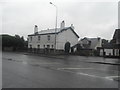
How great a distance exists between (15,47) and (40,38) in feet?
50.7

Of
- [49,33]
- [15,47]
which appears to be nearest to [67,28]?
[49,33]

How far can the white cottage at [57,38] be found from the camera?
55406mm

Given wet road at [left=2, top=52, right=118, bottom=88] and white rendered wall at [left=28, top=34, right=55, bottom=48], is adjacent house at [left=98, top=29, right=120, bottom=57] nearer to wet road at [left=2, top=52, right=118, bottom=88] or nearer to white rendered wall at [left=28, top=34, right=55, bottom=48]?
white rendered wall at [left=28, top=34, right=55, bottom=48]

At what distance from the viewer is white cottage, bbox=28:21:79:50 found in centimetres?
5541

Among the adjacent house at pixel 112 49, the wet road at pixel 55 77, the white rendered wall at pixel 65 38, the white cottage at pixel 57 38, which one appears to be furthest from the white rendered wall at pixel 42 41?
the wet road at pixel 55 77

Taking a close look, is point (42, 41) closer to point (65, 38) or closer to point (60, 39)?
point (60, 39)

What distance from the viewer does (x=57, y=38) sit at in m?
54.7

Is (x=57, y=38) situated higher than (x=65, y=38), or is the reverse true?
(x=65, y=38)

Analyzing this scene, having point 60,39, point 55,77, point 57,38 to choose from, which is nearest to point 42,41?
point 60,39

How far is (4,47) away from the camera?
238ft

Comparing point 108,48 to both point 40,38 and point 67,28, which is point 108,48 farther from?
point 40,38

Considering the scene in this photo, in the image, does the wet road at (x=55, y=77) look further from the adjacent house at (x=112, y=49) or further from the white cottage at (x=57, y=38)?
the white cottage at (x=57, y=38)

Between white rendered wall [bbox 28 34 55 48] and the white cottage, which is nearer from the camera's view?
the white cottage

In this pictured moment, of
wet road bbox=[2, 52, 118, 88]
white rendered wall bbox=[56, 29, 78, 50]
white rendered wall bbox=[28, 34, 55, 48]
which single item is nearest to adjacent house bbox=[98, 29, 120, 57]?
white rendered wall bbox=[56, 29, 78, 50]
